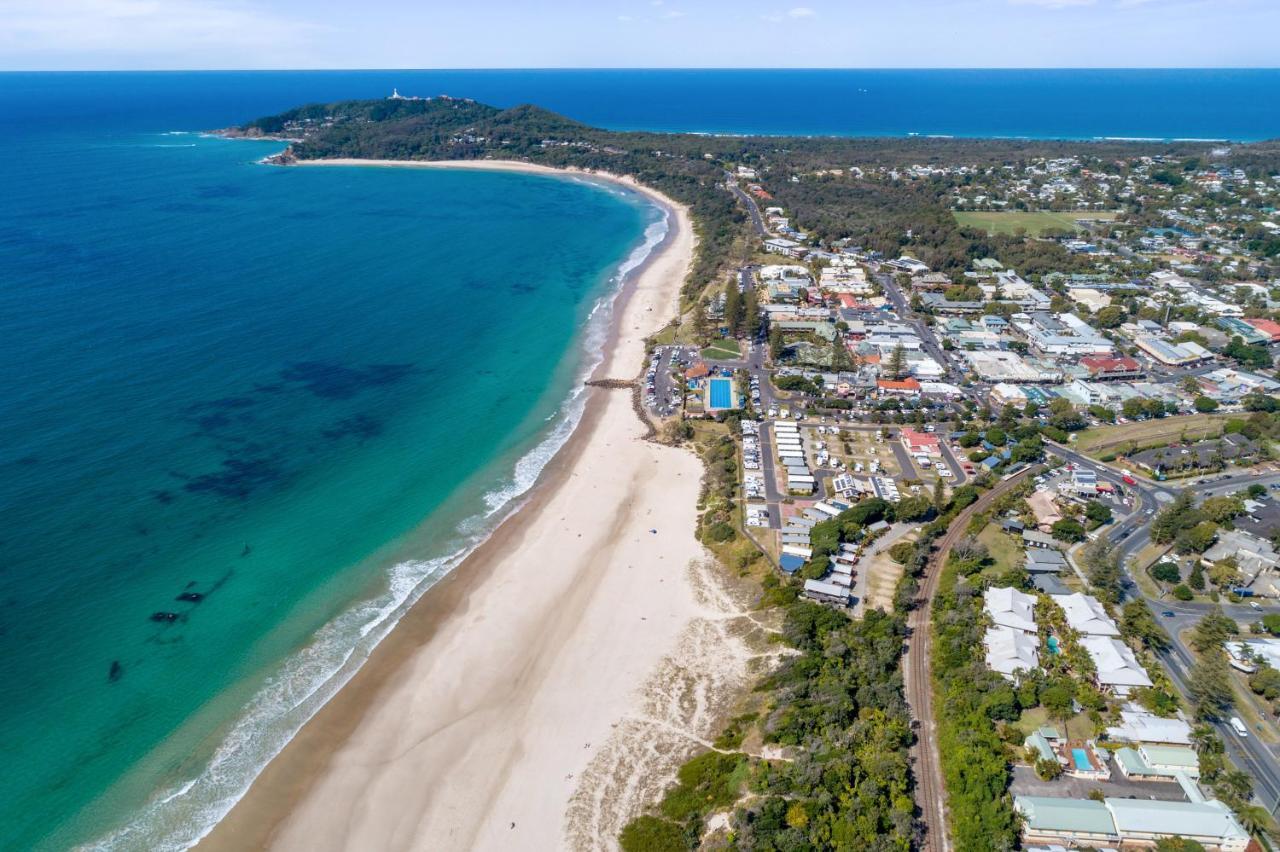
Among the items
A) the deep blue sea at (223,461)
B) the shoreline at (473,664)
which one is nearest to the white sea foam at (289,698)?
the deep blue sea at (223,461)

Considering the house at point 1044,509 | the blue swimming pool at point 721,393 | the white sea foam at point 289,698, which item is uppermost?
the blue swimming pool at point 721,393

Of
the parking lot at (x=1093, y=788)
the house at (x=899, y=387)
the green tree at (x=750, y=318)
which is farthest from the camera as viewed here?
the green tree at (x=750, y=318)

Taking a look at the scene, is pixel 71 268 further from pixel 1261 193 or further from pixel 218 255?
pixel 1261 193

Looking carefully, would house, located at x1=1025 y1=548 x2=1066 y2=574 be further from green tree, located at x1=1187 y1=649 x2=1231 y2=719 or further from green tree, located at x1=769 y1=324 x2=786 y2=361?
green tree, located at x1=769 y1=324 x2=786 y2=361

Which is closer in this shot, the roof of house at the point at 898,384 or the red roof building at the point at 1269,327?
the roof of house at the point at 898,384

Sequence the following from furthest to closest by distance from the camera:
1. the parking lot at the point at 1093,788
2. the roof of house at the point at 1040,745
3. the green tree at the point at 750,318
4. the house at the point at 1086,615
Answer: the green tree at the point at 750,318
the house at the point at 1086,615
the roof of house at the point at 1040,745
the parking lot at the point at 1093,788

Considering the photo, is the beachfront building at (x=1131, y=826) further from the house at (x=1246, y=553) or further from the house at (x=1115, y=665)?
the house at (x=1246, y=553)

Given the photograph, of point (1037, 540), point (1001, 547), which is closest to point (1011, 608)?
point (1001, 547)
